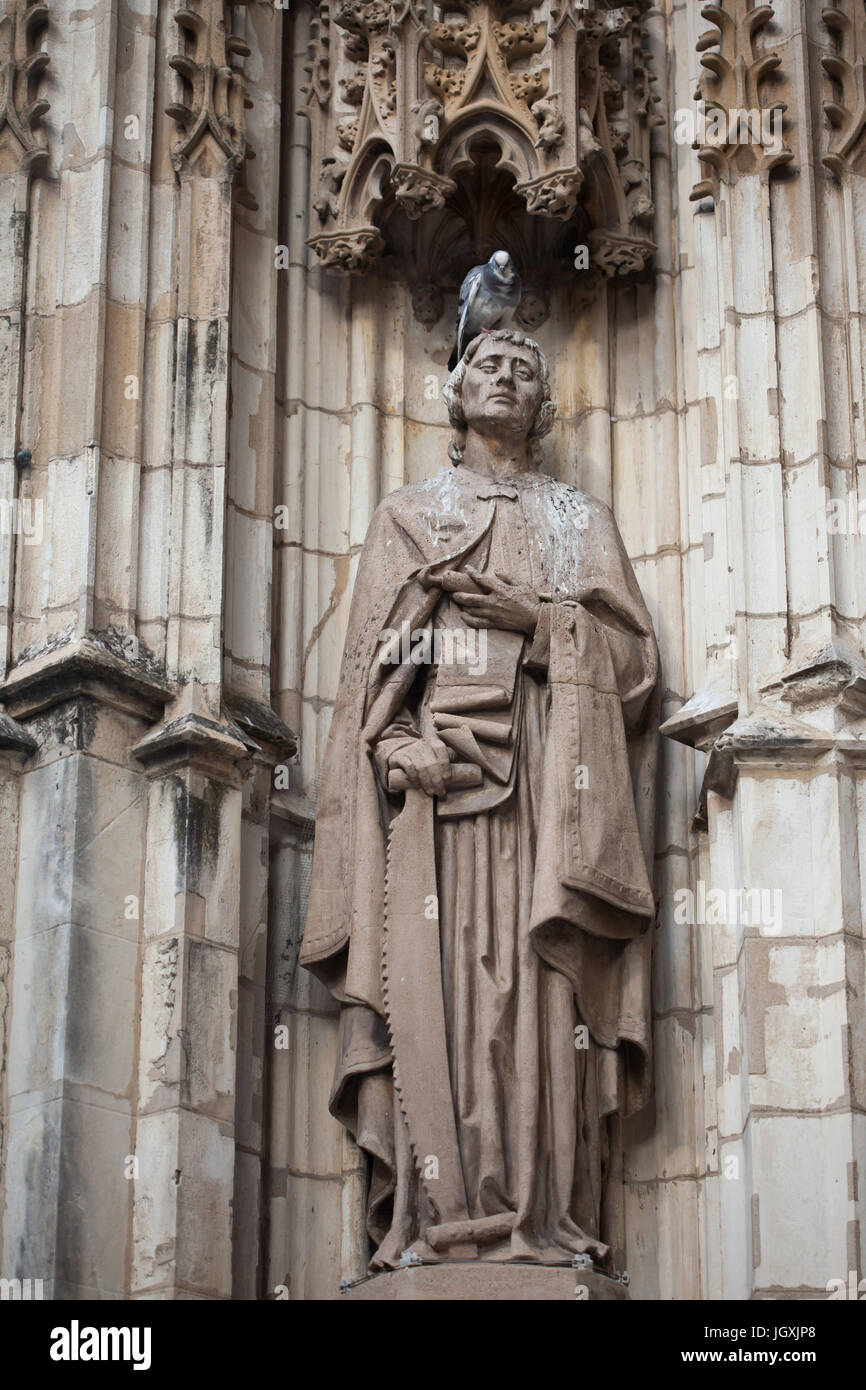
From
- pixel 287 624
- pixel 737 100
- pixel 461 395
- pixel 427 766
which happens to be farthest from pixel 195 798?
pixel 737 100

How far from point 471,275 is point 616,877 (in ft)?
8.72

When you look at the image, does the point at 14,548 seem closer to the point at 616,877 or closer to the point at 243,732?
the point at 243,732

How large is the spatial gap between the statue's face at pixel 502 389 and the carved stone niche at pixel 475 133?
701mm

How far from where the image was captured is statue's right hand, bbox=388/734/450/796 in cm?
1038

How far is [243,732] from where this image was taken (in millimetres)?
10719

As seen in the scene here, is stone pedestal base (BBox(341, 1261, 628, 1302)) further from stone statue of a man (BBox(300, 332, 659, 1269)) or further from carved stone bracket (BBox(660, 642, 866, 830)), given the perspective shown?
carved stone bracket (BBox(660, 642, 866, 830))

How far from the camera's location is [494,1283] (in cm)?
963

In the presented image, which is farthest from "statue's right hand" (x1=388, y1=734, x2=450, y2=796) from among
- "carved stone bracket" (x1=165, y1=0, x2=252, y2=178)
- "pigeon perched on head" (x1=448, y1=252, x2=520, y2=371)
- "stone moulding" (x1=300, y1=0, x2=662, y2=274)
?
"carved stone bracket" (x1=165, y1=0, x2=252, y2=178)

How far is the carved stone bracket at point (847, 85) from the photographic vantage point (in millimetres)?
11484

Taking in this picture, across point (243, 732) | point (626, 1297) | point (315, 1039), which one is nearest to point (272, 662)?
point (243, 732)

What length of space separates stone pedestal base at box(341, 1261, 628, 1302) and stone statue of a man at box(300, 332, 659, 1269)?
0.10 metres

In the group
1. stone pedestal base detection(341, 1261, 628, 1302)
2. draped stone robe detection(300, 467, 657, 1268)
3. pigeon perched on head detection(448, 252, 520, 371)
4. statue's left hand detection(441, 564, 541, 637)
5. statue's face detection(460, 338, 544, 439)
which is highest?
pigeon perched on head detection(448, 252, 520, 371)

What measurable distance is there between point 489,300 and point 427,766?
2090 mm

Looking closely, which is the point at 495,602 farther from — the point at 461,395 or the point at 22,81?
the point at 22,81
